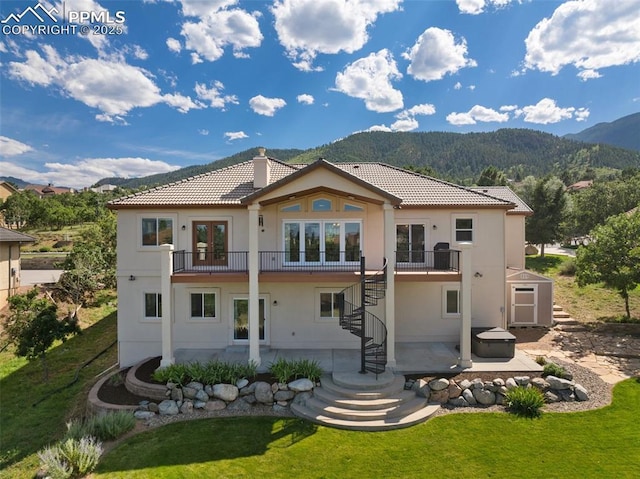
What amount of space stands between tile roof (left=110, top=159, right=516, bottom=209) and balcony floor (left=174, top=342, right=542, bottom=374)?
589cm

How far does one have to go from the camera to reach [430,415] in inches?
397

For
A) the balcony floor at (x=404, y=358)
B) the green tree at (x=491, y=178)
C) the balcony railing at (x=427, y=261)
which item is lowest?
the balcony floor at (x=404, y=358)

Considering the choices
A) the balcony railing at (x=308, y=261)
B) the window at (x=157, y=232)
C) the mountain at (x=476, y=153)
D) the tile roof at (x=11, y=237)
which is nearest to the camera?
the balcony railing at (x=308, y=261)

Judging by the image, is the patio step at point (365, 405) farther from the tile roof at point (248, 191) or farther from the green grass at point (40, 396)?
the green grass at point (40, 396)

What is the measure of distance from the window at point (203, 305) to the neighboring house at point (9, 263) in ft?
46.8

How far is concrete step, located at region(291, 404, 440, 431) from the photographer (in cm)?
957

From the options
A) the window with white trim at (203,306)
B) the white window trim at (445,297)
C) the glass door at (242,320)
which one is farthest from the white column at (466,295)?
the window with white trim at (203,306)

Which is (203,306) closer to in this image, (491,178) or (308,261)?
(308,261)

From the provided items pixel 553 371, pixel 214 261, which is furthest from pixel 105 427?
pixel 553 371

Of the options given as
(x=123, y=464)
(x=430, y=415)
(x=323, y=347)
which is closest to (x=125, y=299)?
(x=123, y=464)

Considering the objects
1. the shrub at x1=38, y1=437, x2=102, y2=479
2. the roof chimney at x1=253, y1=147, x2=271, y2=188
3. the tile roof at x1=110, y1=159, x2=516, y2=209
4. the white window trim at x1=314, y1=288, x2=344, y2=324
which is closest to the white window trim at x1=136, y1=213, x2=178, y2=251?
the tile roof at x1=110, y1=159, x2=516, y2=209

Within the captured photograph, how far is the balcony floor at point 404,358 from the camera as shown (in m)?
11.7

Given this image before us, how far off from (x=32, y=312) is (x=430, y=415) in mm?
15299

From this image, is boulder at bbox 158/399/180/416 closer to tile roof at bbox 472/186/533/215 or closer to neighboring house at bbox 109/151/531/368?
neighboring house at bbox 109/151/531/368
